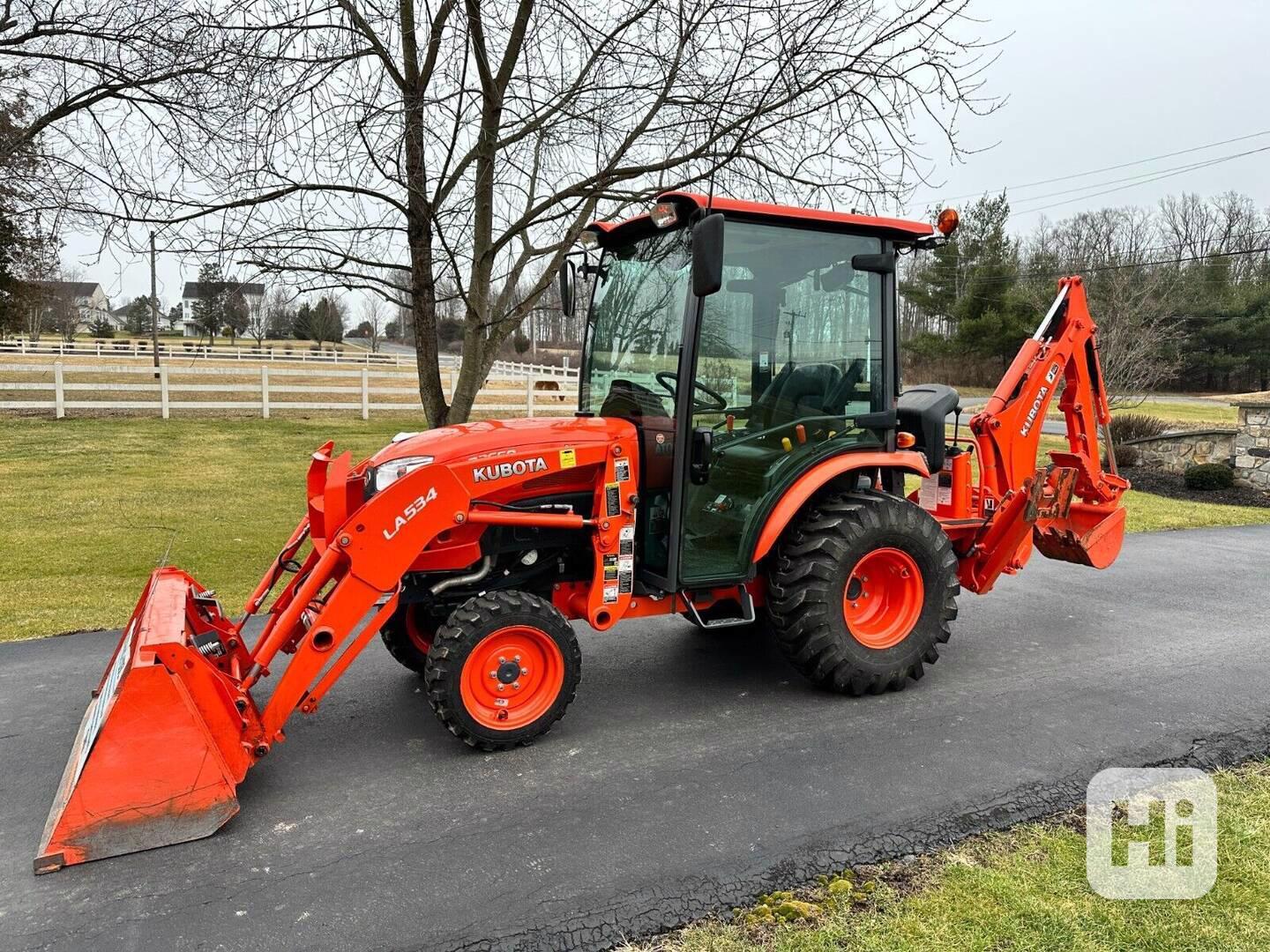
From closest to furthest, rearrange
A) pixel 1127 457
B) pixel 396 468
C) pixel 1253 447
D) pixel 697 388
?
1. pixel 396 468
2. pixel 697 388
3. pixel 1253 447
4. pixel 1127 457

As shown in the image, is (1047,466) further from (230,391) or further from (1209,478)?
(230,391)

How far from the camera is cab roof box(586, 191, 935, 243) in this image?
400cm

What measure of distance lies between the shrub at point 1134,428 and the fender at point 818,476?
43.6ft

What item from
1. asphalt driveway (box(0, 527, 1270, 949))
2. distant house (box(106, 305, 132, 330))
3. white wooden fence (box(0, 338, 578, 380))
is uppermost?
distant house (box(106, 305, 132, 330))

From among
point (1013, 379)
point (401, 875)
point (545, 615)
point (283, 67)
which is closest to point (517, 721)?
point (545, 615)

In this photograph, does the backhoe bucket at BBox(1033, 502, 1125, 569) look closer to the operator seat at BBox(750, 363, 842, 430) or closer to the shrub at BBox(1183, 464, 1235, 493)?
the operator seat at BBox(750, 363, 842, 430)

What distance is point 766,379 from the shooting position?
438cm

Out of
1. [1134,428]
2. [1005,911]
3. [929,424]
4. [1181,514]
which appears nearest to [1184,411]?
[1134,428]

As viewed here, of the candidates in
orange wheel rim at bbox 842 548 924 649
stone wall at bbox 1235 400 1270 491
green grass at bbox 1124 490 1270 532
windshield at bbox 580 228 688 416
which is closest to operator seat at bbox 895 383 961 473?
orange wheel rim at bbox 842 548 924 649

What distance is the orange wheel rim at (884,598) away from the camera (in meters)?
4.63

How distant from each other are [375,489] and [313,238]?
2.43m

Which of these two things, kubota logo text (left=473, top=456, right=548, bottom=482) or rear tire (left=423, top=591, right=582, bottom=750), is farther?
kubota logo text (left=473, top=456, right=548, bottom=482)

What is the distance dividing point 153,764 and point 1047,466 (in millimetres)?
5476

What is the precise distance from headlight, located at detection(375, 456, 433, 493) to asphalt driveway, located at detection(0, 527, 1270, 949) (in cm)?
116
